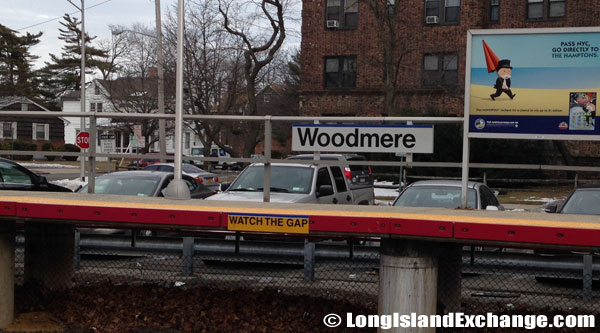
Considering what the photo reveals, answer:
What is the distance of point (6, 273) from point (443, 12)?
32.6 m

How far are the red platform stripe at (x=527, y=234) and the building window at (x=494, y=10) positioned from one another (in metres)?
32.8

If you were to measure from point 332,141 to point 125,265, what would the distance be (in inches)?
173

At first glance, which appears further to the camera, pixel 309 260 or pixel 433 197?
pixel 433 197

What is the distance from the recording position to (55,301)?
8.59 meters

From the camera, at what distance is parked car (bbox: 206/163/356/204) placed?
1252 centimetres

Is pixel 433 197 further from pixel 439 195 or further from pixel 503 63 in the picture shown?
pixel 503 63

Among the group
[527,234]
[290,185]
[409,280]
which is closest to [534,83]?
[527,234]

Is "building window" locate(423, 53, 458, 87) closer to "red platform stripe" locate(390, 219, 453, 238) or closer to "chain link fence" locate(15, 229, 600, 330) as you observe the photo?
"chain link fence" locate(15, 229, 600, 330)

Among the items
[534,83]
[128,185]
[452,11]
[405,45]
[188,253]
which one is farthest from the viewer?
[452,11]

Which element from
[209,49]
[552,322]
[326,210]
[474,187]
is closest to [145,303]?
[326,210]

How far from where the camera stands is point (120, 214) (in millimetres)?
7094

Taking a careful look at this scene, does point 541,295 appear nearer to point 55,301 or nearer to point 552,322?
point 552,322

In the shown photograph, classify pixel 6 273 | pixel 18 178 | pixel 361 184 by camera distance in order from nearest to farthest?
pixel 6 273, pixel 18 178, pixel 361 184

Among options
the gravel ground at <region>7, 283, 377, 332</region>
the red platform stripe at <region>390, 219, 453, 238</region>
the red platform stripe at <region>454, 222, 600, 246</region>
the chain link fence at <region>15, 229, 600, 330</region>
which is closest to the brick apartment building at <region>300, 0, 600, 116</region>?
the chain link fence at <region>15, 229, 600, 330</region>
